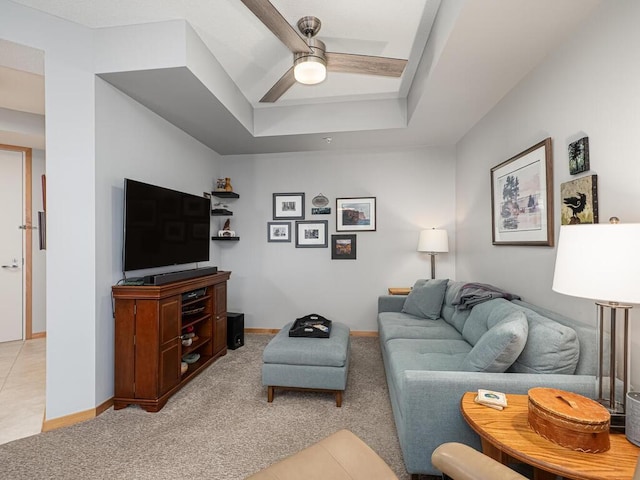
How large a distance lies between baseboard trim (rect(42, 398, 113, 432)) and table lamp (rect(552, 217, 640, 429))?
303 cm

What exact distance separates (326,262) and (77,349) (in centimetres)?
282

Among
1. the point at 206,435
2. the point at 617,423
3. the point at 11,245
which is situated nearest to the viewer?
the point at 617,423

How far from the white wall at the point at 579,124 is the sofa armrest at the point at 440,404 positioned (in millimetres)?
595

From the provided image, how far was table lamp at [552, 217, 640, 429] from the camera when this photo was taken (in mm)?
1050

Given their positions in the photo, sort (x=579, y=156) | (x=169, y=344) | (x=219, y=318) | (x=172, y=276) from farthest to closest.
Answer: (x=219, y=318), (x=172, y=276), (x=169, y=344), (x=579, y=156)

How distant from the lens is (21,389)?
8.78 feet

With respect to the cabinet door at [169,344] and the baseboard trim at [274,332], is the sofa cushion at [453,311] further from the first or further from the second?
the cabinet door at [169,344]

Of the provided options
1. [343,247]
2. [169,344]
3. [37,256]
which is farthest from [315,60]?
[37,256]

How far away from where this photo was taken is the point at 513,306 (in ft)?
6.90

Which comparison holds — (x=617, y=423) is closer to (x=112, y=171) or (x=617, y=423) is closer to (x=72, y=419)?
(x=72, y=419)

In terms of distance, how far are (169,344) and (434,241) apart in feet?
9.93

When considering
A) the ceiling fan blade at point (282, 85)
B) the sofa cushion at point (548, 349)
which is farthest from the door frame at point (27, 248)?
the sofa cushion at point (548, 349)

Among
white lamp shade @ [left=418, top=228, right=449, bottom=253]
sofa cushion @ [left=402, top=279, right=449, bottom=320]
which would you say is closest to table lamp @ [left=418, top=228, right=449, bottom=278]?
white lamp shade @ [left=418, top=228, right=449, bottom=253]

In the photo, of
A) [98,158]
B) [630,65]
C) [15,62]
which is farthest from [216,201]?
[630,65]
